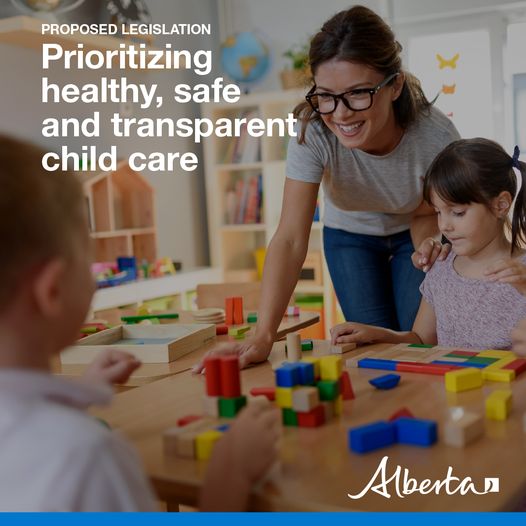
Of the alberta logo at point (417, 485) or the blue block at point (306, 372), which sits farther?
the blue block at point (306, 372)

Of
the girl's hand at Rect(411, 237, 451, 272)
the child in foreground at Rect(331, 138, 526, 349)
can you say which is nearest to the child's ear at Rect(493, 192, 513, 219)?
the child in foreground at Rect(331, 138, 526, 349)

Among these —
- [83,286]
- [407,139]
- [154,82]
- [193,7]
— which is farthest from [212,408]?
[193,7]

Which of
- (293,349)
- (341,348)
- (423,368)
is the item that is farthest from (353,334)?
(423,368)

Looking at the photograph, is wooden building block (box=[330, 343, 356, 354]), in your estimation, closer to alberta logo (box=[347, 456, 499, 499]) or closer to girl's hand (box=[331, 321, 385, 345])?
girl's hand (box=[331, 321, 385, 345])

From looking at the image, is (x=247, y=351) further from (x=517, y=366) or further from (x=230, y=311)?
(x=230, y=311)

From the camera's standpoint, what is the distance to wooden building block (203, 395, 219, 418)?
42.6 inches

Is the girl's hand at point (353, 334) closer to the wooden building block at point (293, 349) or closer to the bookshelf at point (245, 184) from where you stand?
the wooden building block at point (293, 349)

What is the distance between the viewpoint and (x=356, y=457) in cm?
93

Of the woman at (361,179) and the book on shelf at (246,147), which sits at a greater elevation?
the book on shelf at (246,147)

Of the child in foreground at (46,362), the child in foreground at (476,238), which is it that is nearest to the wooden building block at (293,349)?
the child in foreground at (476,238)

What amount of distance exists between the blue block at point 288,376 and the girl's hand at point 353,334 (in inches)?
21.3

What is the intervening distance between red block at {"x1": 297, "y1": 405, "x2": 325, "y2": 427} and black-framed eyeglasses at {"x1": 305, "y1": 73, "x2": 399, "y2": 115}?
91 cm

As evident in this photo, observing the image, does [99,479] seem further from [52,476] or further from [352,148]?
[352,148]

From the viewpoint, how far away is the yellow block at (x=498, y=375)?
1.28m
